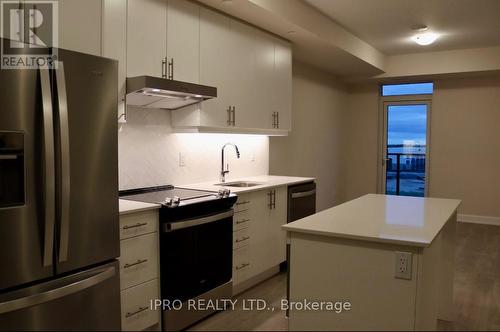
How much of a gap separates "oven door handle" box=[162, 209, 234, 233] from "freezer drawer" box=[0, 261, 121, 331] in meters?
0.42

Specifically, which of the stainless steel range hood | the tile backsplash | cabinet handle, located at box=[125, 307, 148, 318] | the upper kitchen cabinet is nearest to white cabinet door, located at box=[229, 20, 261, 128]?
the upper kitchen cabinet

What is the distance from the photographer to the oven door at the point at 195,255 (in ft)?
8.60

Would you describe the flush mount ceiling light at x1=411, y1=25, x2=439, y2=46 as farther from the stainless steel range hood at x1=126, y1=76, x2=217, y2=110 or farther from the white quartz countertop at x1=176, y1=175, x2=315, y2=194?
the stainless steel range hood at x1=126, y1=76, x2=217, y2=110

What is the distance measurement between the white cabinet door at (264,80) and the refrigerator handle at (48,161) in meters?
2.27

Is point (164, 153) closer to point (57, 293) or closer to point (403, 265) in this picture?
A: point (57, 293)

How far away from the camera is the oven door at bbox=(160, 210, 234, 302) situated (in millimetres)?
2621

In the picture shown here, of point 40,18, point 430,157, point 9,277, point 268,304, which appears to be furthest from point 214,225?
point 430,157

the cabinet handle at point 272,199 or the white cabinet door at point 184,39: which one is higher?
the white cabinet door at point 184,39

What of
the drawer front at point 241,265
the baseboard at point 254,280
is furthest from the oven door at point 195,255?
the baseboard at point 254,280

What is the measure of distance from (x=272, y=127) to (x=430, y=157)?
3746mm

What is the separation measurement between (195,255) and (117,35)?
153 centimetres

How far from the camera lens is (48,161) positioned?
6.12ft

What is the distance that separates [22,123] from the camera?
180cm

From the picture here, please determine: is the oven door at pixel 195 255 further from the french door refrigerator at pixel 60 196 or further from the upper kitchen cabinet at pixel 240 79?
the upper kitchen cabinet at pixel 240 79
